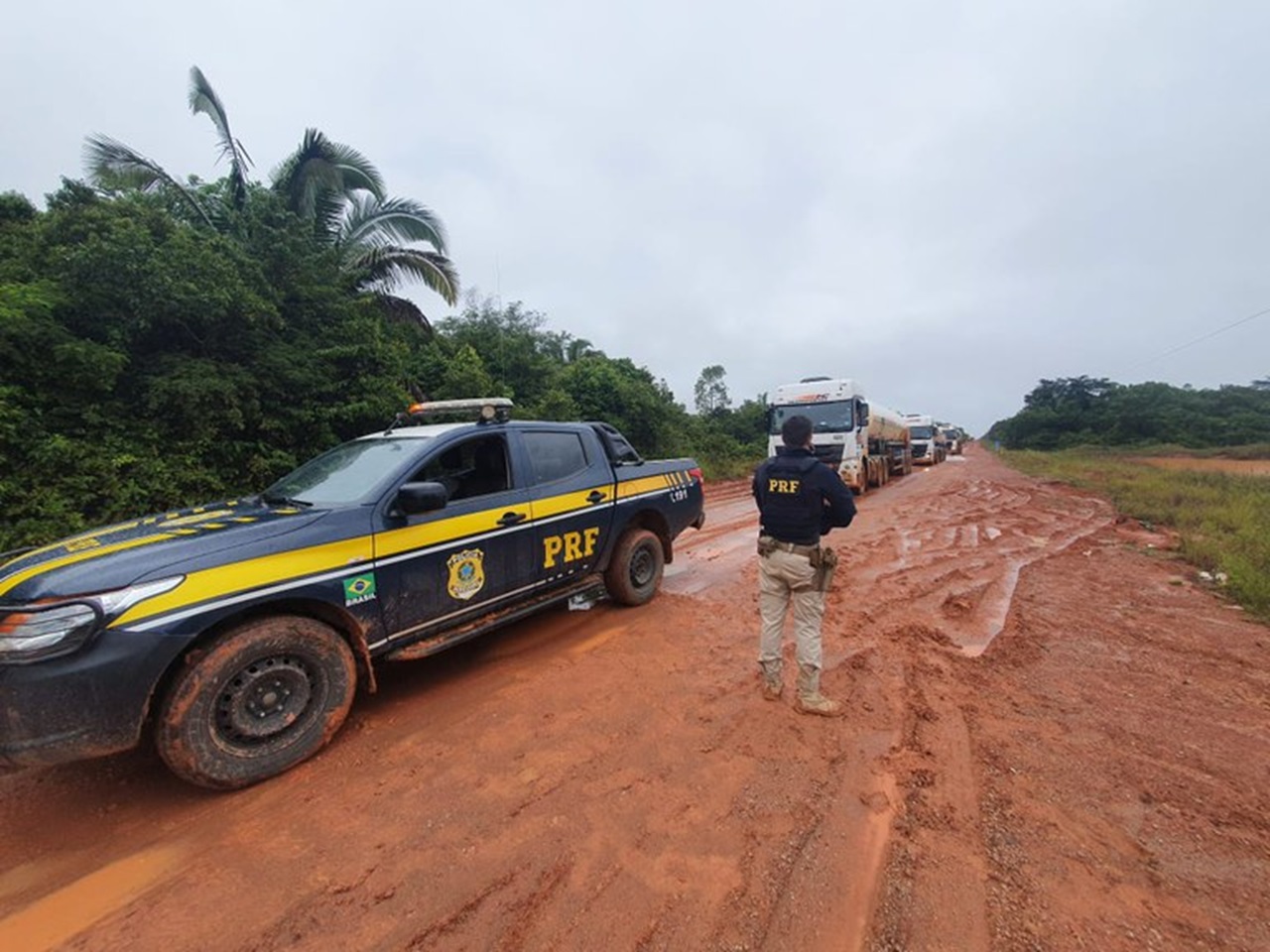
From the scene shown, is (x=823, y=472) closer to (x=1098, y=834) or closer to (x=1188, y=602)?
(x=1098, y=834)

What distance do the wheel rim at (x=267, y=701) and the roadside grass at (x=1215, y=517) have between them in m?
7.60

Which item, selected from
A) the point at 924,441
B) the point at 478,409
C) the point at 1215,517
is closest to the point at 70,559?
the point at 478,409

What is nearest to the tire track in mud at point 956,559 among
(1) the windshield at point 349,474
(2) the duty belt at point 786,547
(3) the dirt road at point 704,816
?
(3) the dirt road at point 704,816

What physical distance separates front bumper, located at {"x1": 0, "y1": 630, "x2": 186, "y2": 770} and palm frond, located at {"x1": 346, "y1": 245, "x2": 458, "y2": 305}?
11755 mm

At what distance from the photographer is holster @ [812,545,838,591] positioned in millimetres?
3226

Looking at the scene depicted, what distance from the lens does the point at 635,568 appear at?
5.08m

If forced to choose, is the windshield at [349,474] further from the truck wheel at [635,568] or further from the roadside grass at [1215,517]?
the roadside grass at [1215,517]

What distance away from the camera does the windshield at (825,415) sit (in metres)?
13.3

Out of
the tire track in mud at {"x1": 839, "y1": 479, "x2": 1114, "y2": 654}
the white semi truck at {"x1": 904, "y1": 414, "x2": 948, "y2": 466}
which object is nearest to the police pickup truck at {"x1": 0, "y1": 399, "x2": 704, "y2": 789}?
the tire track in mud at {"x1": 839, "y1": 479, "x2": 1114, "y2": 654}

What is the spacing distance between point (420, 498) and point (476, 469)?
3.21 ft

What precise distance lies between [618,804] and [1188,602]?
246 inches

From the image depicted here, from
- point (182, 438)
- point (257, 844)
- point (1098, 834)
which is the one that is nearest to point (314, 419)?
point (182, 438)

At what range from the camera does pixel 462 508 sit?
3.51 m

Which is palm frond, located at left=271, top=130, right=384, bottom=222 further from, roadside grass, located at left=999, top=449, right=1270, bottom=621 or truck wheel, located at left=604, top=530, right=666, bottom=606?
roadside grass, located at left=999, top=449, right=1270, bottom=621
